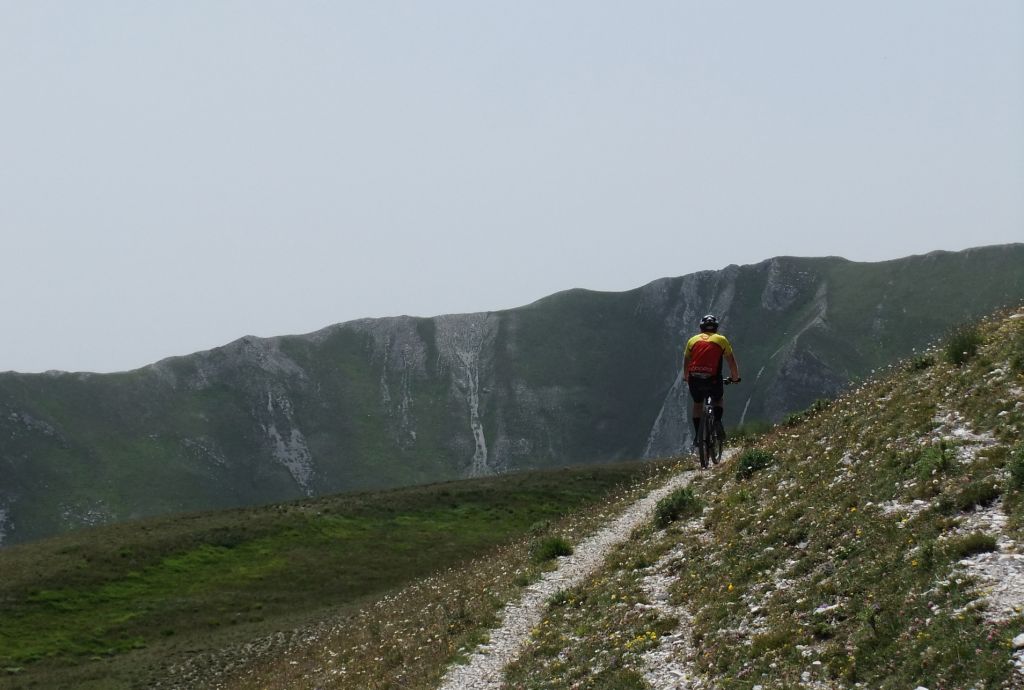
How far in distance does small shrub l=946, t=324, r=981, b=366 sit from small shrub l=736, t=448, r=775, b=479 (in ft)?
16.9

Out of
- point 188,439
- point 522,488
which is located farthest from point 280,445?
point 522,488

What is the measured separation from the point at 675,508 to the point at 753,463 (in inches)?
110

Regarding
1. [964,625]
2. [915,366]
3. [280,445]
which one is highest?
[915,366]

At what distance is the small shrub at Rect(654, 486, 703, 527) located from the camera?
67.5 feet

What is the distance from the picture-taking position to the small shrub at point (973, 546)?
10258mm

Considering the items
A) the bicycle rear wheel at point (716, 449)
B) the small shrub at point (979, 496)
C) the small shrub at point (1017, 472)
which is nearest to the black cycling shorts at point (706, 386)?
the bicycle rear wheel at point (716, 449)

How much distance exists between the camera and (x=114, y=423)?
17088 cm

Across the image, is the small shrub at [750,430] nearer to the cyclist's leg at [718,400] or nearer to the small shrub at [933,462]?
the cyclist's leg at [718,400]

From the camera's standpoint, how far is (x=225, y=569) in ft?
171

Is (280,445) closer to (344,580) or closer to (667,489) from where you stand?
(344,580)

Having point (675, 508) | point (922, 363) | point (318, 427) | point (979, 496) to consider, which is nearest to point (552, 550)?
point (675, 508)

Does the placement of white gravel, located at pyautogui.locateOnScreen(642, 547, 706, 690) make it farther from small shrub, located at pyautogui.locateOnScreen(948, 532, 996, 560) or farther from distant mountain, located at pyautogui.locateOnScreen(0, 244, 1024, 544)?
distant mountain, located at pyautogui.locateOnScreen(0, 244, 1024, 544)

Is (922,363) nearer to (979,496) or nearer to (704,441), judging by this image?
(704,441)

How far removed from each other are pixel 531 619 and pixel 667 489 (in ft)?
35.5
